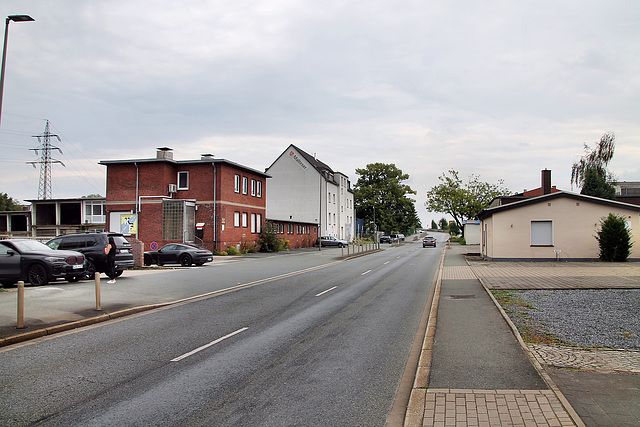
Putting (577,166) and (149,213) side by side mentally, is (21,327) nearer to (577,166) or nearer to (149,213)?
(149,213)

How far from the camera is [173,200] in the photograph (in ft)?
129

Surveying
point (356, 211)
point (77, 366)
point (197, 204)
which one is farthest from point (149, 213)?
point (356, 211)

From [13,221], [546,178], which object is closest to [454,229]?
[546,178]

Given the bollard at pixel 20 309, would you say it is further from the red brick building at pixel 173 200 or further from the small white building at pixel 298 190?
the small white building at pixel 298 190

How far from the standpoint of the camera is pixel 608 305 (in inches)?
450

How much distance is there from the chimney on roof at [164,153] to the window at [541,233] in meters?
28.8

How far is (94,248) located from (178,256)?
30.9 feet

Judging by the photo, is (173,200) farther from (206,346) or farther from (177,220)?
(206,346)

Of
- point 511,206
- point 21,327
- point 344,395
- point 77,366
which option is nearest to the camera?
point 344,395

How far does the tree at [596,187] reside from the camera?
50625 millimetres

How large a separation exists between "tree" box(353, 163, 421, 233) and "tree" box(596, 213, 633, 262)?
2263 inches

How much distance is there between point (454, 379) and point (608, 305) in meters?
7.63

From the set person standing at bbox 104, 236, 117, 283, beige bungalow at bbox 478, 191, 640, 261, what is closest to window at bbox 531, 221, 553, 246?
beige bungalow at bbox 478, 191, 640, 261

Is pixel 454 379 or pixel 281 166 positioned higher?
pixel 281 166
